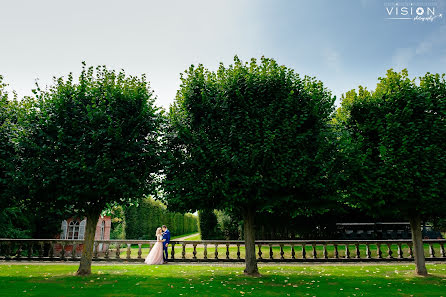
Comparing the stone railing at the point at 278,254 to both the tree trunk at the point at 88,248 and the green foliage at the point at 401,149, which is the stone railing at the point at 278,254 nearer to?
the tree trunk at the point at 88,248

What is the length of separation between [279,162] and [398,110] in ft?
19.4

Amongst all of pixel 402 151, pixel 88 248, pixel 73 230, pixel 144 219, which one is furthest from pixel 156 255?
pixel 144 219

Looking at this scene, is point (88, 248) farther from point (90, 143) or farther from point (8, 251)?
point (8, 251)

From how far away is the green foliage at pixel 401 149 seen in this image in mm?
12547

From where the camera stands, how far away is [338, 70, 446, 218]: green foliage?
12.5m

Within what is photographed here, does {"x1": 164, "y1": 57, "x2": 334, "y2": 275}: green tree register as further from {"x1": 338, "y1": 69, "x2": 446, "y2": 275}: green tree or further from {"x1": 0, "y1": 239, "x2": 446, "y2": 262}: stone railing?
{"x1": 0, "y1": 239, "x2": 446, "y2": 262}: stone railing

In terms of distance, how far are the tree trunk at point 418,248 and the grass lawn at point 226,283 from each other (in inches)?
18.8

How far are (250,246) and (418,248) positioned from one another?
7560mm

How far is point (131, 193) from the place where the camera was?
42.8ft

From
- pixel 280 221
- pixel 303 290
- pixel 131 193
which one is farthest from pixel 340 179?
pixel 280 221

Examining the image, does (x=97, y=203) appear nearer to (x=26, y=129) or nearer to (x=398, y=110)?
(x=26, y=129)

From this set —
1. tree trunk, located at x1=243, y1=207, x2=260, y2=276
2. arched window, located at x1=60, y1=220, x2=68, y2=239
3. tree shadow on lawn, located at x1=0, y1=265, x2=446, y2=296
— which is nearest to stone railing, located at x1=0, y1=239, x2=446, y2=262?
tree shadow on lawn, located at x1=0, y1=265, x2=446, y2=296

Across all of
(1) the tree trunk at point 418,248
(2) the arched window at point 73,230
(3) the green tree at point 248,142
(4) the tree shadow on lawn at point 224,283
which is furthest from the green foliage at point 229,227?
(1) the tree trunk at point 418,248

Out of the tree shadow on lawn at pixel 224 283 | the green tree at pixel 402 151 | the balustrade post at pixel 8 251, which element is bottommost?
the tree shadow on lawn at pixel 224 283
